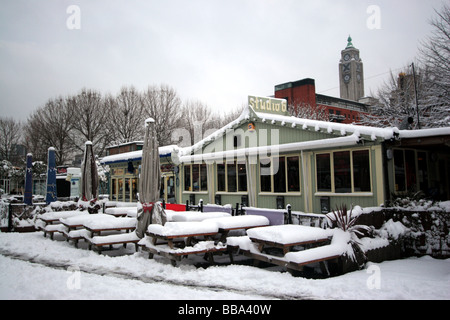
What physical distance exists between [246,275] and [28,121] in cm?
3679

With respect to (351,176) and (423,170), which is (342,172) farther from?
(423,170)

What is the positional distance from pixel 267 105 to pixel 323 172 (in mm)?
4416

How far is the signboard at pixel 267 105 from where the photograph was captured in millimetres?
13938

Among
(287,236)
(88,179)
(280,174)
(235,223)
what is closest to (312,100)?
(280,174)

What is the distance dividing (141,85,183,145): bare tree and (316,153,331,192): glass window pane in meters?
24.4

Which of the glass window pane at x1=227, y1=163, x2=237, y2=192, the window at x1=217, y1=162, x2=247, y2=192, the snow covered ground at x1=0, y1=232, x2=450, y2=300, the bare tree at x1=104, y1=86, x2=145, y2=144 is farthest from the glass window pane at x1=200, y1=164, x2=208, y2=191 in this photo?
the bare tree at x1=104, y1=86, x2=145, y2=144

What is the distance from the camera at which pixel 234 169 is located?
47.3ft

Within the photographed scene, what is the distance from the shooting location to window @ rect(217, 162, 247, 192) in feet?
46.2

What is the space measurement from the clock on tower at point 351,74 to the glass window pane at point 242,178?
91834 millimetres

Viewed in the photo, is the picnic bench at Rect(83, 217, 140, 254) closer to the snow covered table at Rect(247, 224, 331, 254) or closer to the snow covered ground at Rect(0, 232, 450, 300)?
the snow covered ground at Rect(0, 232, 450, 300)

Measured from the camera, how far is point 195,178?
16.2 metres

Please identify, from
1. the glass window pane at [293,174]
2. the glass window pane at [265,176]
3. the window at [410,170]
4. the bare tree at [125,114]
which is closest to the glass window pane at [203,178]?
the glass window pane at [265,176]

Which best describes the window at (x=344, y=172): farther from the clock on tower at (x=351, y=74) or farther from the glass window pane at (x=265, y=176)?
the clock on tower at (x=351, y=74)

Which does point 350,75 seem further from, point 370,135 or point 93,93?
point 370,135
